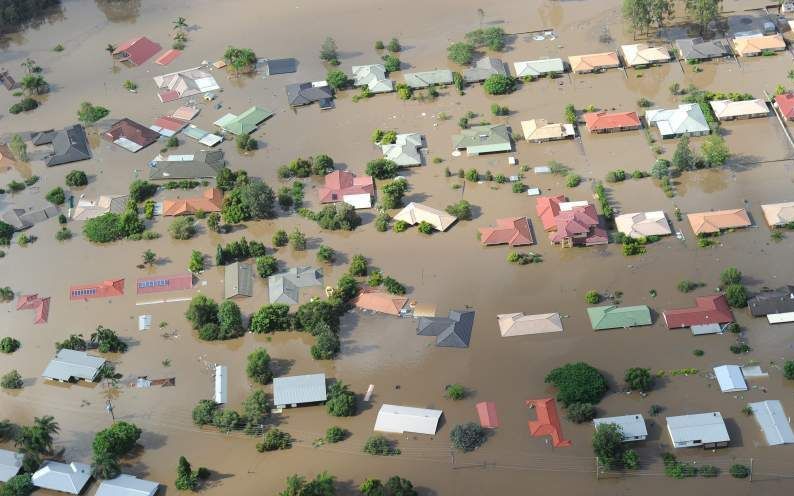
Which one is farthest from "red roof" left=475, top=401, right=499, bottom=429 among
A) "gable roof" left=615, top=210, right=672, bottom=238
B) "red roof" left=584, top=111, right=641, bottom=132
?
"red roof" left=584, top=111, right=641, bottom=132

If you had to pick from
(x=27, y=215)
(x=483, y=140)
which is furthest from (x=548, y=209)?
(x=27, y=215)

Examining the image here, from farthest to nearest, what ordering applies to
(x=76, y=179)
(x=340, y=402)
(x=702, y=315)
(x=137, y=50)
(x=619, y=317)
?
(x=137, y=50), (x=76, y=179), (x=619, y=317), (x=702, y=315), (x=340, y=402)

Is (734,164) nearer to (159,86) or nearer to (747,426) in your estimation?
(747,426)

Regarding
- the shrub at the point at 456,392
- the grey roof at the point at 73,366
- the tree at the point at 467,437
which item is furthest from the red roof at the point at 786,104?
the grey roof at the point at 73,366

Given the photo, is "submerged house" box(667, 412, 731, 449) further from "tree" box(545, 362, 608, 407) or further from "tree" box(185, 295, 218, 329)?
"tree" box(185, 295, 218, 329)

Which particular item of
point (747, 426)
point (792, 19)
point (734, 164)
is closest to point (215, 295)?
point (747, 426)

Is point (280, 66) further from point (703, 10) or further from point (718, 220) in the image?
point (718, 220)
